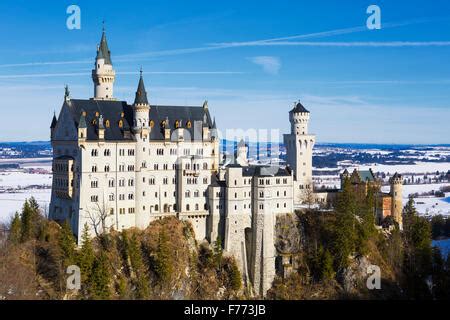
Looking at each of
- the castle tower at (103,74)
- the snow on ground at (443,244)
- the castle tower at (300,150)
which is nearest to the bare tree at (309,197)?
the castle tower at (300,150)

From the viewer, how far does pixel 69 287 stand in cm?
7306

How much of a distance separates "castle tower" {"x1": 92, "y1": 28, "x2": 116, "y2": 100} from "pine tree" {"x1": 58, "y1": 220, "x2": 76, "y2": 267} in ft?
75.3

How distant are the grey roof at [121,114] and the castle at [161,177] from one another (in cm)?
15

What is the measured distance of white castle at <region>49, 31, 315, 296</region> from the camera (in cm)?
8131

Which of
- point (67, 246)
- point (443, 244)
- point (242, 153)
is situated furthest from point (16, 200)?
point (443, 244)

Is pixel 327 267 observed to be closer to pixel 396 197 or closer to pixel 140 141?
pixel 396 197

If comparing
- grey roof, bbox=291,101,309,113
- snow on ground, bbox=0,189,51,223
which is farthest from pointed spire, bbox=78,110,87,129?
snow on ground, bbox=0,189,51,223

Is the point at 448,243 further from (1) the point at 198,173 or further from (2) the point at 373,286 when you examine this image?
(1) the point at 198,173

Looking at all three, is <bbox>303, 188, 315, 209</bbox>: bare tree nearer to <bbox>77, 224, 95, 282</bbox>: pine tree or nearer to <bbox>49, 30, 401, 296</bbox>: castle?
<bbox>49, 30, 401, 296</bbox>: castle

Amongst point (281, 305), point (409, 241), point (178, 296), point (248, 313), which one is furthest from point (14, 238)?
point (409, 241)

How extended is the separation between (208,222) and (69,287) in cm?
2412

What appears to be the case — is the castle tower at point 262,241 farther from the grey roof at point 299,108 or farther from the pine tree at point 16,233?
the pine tree at point 16,233

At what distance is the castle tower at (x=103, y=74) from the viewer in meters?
90.9

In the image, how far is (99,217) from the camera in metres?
81.2
